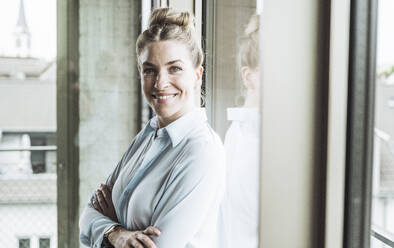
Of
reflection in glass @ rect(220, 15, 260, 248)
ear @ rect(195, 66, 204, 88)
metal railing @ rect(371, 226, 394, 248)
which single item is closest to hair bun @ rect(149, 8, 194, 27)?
ear @ rect(195, 66, 204, 88)

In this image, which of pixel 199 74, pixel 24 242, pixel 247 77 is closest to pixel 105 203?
pixel 199 74

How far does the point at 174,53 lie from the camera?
0.99 m

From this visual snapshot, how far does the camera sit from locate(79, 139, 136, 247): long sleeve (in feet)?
3.69

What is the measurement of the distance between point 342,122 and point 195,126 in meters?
0.48

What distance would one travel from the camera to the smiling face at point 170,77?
3.24ft

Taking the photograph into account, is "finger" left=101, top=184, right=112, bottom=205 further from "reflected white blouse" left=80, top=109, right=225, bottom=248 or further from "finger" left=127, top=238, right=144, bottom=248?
"finger" left=127, top=238, right=144, bottom=248

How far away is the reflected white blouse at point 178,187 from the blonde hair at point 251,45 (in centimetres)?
22

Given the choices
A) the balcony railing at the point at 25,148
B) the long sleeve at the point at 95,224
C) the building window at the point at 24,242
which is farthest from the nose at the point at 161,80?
the building window at the point at 24,242

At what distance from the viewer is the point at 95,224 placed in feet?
3.85

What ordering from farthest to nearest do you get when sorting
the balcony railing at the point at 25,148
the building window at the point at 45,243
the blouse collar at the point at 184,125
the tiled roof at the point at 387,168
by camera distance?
the building window at the point at 45,243
the balcony railing at the point at 25,148
the blouse collar at the point at 184,125
the tiled roof at the point at 387,168

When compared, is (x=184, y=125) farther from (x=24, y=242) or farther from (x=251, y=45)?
(x=24, y=242)

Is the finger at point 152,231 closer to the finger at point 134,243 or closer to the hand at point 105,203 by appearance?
the finger at point 134,243

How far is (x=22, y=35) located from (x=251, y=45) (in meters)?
1.81

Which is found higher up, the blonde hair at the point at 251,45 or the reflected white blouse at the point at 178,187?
the blonde hair at the point at 251,45
